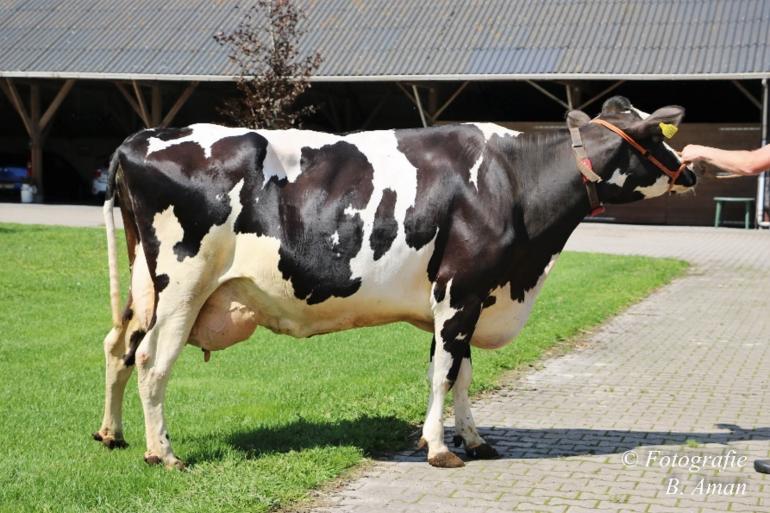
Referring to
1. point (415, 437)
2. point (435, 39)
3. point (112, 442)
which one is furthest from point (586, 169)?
point (435, 39)

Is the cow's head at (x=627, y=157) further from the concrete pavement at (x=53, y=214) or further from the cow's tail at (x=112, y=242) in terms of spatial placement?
the concrete pavement at (x=53, y=214)

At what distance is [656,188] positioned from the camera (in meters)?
6.23

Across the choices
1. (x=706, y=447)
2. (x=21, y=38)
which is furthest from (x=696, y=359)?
(x=21, y=38)

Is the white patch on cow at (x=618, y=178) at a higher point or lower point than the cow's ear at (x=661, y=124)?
lower

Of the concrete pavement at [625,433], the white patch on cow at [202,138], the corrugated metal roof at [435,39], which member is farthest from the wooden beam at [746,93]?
the white patch on cow at [202,138]

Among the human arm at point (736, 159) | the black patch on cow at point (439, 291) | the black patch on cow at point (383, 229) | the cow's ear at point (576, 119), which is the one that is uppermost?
the cow's ear at point (576, 119)

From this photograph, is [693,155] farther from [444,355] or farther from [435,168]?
[444,355]

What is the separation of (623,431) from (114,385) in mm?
3288

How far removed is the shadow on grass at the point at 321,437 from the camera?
20.1 ft

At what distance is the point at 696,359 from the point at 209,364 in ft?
14.6

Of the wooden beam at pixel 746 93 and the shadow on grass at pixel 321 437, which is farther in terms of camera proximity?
the wooden beam at pixel 746 93

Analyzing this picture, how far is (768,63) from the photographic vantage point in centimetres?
2439

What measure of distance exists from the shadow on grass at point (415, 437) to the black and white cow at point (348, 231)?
13.9 inches

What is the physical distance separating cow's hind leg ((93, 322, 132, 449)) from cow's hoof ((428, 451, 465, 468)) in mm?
1820
